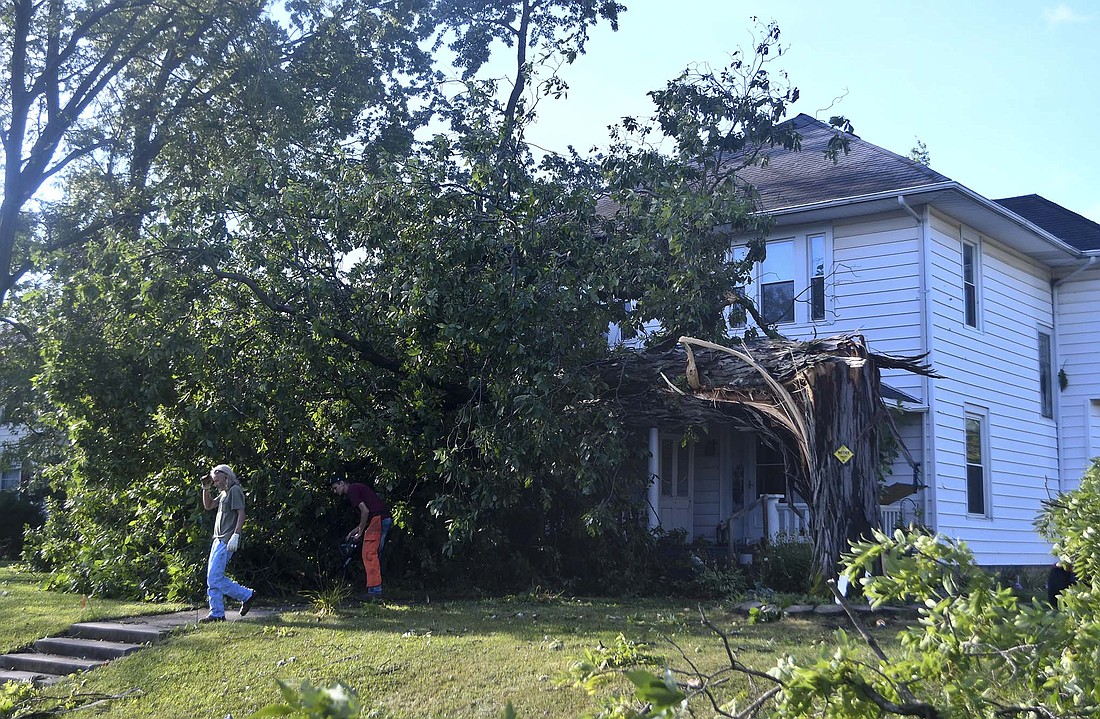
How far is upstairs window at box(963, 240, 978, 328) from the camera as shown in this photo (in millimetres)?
17688

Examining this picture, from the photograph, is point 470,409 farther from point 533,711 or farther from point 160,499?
point 533,711

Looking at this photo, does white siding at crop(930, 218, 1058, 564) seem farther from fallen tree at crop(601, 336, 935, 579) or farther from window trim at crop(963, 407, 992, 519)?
fallen tree at crop(601, 336, 935, 579)

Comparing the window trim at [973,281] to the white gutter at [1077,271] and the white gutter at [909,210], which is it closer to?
the white gutter at [909,210]

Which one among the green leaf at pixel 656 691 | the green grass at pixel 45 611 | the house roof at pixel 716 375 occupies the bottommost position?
the green grass at pixel 45 611

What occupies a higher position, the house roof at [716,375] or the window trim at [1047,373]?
the window trim at [1047,373]

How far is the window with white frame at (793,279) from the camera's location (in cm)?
1703

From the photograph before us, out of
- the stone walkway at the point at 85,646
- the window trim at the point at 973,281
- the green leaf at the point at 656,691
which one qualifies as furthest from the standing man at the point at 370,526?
the window trim at the point at 973,281

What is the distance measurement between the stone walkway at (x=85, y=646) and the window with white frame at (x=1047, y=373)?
600 inches

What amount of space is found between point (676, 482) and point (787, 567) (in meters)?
4.98

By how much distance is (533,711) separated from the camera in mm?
6848

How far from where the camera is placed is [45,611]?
11477 mm

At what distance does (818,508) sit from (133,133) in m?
17.1

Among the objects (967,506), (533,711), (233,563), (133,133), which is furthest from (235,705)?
(133,133)

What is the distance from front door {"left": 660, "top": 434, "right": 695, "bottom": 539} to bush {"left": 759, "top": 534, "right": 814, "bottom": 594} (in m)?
4.01
